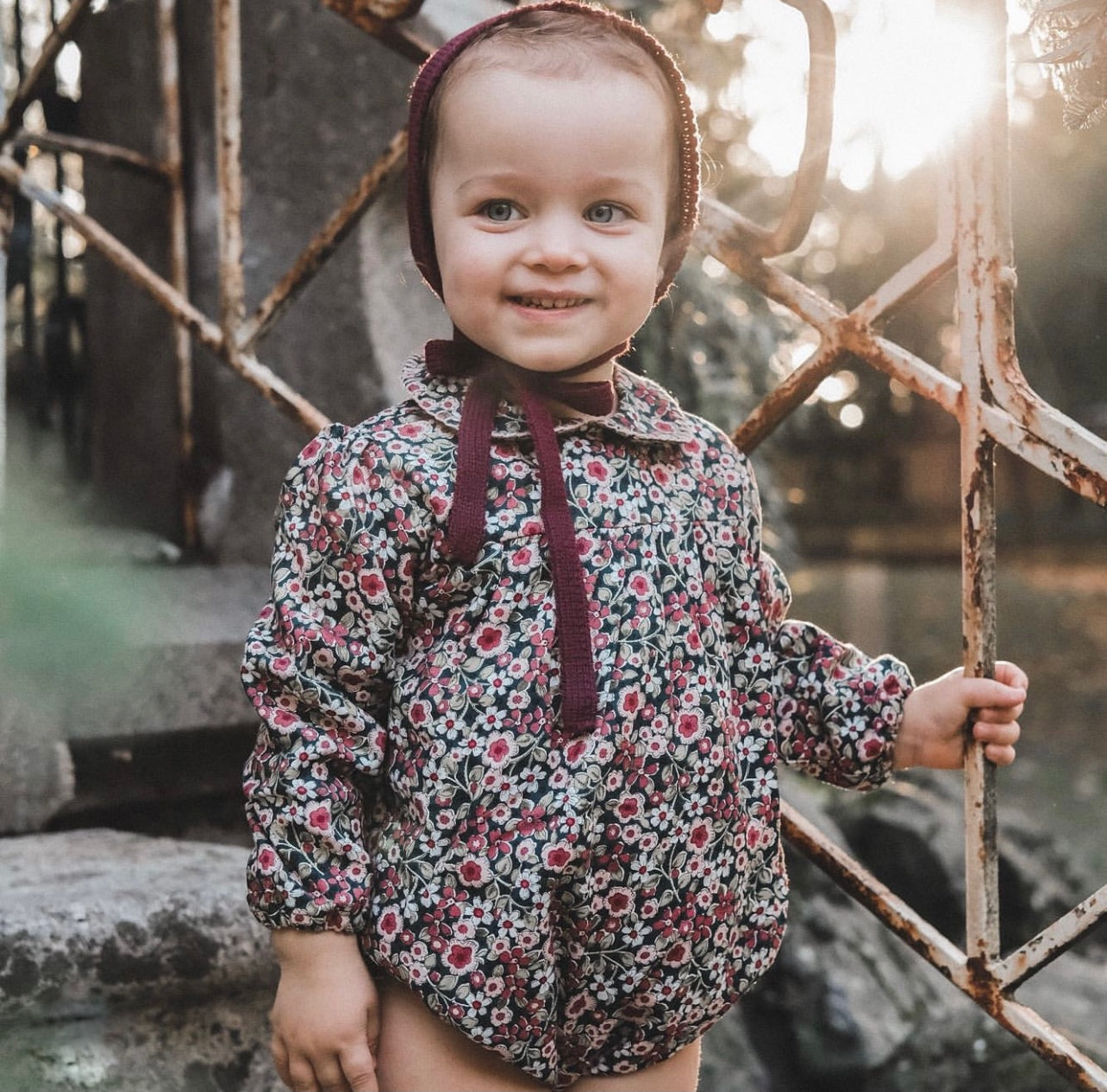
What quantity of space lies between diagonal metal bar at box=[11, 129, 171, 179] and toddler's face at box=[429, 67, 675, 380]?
1501 millimetres

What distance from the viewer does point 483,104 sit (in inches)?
50.4

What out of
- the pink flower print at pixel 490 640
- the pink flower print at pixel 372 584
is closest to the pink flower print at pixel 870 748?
the pink flower print at pixel 490 640

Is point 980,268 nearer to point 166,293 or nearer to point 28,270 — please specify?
point 166,293

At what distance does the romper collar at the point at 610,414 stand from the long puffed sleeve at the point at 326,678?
0.10m

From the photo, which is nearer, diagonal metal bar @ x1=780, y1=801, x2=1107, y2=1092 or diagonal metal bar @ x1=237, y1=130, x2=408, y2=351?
diagonal metal bar @ x1=780, y1=801, x2=1107, y2=1092

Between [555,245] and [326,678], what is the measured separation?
52cm

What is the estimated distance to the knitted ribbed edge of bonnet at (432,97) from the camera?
4.40 ft

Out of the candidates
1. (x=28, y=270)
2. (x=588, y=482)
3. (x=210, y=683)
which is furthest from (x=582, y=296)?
(x=28, y=270)

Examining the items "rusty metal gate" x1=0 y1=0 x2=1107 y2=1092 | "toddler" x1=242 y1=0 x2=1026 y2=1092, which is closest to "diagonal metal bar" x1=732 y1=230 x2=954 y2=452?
"rusty metal gate" x1=0 y1=0 x2=1107 y2=1092

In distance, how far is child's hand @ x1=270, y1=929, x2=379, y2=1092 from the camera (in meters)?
1.27

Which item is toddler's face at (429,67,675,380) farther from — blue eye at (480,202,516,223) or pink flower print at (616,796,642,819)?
pink flower print at (616,796,642,819)

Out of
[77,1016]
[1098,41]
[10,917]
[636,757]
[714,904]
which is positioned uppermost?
[1098,41]

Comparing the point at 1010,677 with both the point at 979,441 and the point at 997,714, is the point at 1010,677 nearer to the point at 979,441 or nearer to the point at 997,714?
the point at 997,714

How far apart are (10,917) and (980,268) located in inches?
56.5
